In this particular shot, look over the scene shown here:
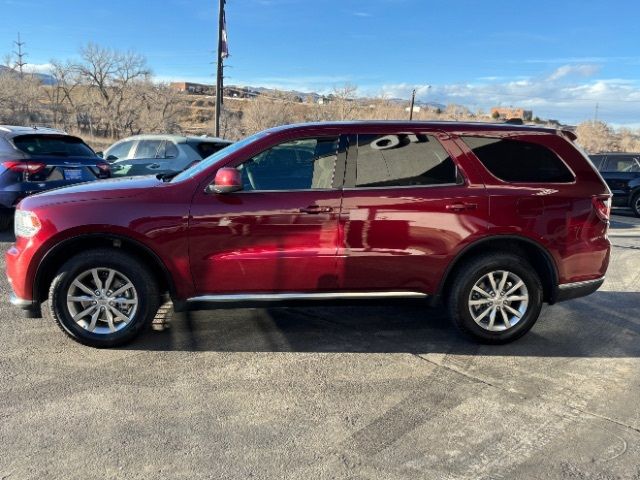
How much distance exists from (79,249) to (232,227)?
122 cm

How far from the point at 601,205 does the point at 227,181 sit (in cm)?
311

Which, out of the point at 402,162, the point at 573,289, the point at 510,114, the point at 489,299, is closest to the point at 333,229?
the point at 402,162

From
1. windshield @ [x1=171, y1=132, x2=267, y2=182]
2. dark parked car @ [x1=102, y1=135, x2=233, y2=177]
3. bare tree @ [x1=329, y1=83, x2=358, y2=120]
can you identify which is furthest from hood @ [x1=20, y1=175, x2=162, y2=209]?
bare tree @ [x1=329, y1=83, x2=358, y2=120]

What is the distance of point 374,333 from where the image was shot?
15.2 feet

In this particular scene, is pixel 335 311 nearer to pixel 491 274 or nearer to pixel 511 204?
pixel 491 274

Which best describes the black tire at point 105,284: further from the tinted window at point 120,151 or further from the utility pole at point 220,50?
the utility pole at point 220,50

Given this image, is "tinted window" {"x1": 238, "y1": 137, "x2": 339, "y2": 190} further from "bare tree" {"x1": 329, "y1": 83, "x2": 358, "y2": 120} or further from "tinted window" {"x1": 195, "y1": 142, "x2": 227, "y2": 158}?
"bare tree" {"x1": 329, "y1": 83, "x2": 358, "y2": 120}

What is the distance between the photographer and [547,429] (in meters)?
3.16

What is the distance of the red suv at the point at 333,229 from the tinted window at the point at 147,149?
21.4ft

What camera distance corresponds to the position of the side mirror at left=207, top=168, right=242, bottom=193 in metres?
3.93

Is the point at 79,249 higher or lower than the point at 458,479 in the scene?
higher

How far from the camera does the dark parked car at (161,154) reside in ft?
33.9

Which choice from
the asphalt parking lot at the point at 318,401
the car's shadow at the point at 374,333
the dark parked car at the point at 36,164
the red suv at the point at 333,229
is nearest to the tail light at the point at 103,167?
the dark parked car at the point at 36,164

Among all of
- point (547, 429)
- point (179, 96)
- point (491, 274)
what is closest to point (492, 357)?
point (491, 274)
